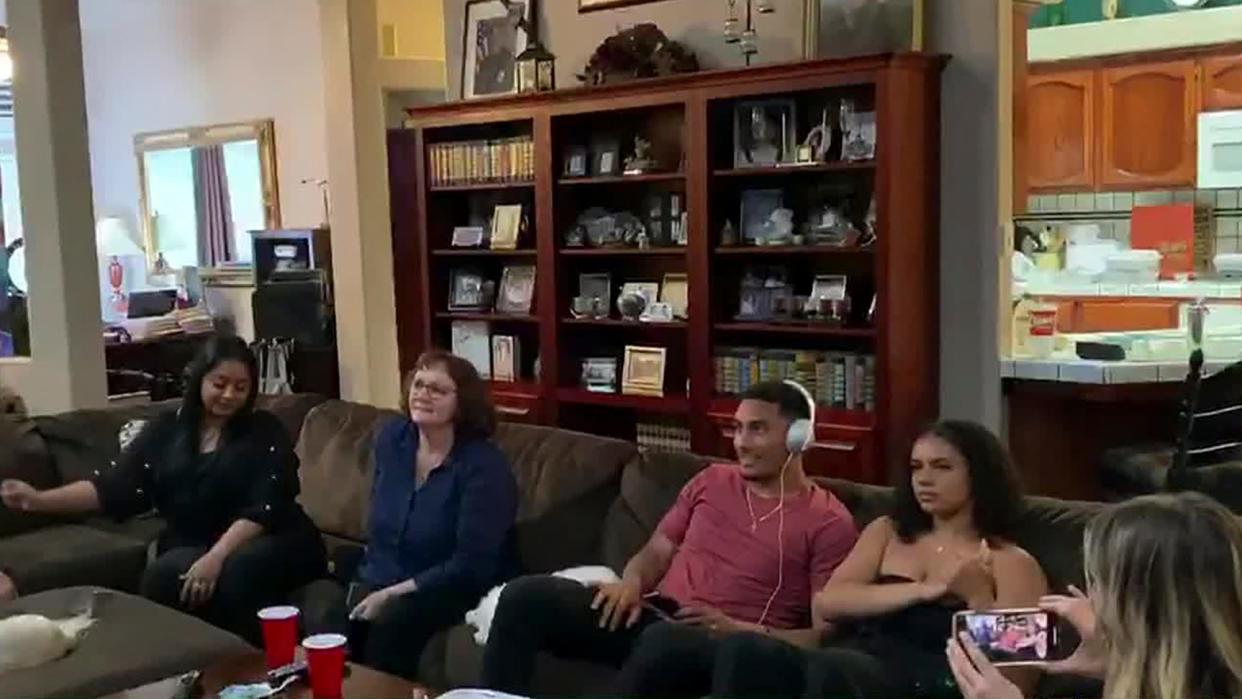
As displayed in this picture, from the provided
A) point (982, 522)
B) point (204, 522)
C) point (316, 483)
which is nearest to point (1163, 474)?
point (982, 522)

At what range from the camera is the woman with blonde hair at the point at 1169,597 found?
5.60ft

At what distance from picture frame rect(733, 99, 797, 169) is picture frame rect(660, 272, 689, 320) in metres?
0.56

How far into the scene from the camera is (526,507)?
3.58 metres

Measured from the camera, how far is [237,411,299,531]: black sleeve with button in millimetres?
3656

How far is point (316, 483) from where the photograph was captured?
4.16 metres

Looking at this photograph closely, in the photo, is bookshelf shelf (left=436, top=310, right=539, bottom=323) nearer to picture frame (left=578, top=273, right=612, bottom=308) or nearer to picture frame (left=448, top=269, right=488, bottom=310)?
picture frame (left=448, top=269, right=488, bottom=310)

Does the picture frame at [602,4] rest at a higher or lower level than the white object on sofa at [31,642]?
higher

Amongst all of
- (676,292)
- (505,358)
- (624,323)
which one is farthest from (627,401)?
(505,358)

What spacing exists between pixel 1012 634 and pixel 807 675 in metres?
0.55

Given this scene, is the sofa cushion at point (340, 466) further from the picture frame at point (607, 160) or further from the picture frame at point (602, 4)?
the picture frame at point (602, 4)

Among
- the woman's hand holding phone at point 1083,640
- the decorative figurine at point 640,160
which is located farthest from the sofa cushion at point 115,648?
the decorative figurine at point 640,160

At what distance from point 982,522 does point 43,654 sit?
1.86 meters

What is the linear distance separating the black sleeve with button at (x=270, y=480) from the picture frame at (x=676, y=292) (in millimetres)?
1946

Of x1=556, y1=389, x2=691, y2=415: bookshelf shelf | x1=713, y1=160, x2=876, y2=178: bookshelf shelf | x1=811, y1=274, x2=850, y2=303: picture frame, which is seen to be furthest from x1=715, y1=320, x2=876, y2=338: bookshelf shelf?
x1=713, y1=160, x2=876, y2=178: bookshelf shelf
